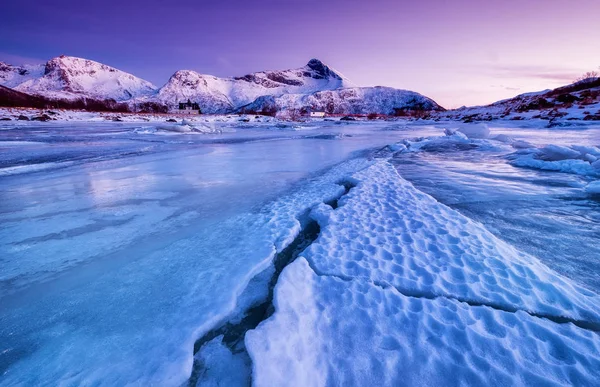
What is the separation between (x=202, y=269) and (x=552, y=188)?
5.12 meters

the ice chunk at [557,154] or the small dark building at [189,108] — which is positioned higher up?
the small dark building at [189,108]

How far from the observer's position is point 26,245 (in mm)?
2510

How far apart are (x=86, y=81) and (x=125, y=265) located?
22674cm

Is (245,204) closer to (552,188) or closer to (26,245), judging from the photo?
(26,245)

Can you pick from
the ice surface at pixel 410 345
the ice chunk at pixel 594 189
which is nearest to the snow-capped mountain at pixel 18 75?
the ice surface at pixel 410 345

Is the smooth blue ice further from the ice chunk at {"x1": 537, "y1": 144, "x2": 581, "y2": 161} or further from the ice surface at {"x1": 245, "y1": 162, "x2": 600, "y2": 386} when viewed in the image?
the ice chunk at {"x1": 537, "y1": 144, "x2": 581, "y2": 161}

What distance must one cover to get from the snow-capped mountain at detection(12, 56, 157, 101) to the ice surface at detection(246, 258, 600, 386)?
627ft

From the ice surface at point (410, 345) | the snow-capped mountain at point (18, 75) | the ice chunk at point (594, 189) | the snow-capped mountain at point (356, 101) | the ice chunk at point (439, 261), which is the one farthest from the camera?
the snow-capped mountain at point (18, 75)

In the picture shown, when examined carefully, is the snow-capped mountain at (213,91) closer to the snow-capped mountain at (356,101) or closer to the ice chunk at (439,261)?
the snow-capped mountain at (356,101)

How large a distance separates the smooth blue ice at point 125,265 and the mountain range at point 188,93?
105792mm

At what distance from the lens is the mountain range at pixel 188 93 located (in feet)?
409

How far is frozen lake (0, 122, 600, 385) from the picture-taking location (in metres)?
1.44

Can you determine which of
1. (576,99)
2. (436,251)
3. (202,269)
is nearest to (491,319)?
(436,251)

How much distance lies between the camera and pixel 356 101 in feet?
446
